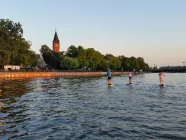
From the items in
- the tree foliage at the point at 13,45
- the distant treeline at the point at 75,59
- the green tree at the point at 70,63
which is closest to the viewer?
the tree foliage at the point at 13,45

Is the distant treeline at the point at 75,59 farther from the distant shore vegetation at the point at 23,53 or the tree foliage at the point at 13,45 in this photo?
the tree foliage at the point at 13,45

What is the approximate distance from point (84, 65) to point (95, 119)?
144 metres

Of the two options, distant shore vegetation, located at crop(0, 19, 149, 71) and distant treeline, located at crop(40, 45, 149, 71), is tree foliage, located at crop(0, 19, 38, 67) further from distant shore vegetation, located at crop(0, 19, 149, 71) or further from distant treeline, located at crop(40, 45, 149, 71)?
distant treeline, located at crop(40, 45, 149, 71)

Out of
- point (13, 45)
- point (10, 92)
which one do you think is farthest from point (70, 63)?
point (10, 92)

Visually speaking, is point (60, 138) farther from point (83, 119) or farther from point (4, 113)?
point (4, 113)

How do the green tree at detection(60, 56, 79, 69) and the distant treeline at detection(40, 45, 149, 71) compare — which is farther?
the distant treeline at detection(40, 45, 149, 71)

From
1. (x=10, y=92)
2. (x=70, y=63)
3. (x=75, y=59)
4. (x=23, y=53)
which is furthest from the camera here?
(x=75, y=59)

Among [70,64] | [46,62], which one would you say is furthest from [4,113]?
Answer: [46,62]

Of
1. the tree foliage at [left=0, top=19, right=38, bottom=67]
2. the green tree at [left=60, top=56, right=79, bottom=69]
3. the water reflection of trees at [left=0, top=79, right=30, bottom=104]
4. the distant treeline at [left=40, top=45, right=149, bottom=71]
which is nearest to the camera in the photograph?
the water reflection of trees at [left=0, top=79, right=30, bottom=104]

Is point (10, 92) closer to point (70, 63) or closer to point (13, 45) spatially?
point (13, 45)

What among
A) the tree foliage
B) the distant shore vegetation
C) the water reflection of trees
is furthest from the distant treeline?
the water reflection of trees

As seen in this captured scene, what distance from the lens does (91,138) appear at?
1031 cm

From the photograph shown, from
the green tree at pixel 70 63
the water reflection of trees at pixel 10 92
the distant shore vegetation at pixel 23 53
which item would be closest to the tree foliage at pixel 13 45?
the distant shore vegetation at pixel 23 53

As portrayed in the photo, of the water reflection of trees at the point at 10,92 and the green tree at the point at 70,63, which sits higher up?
the green tree at the point at 70,63
